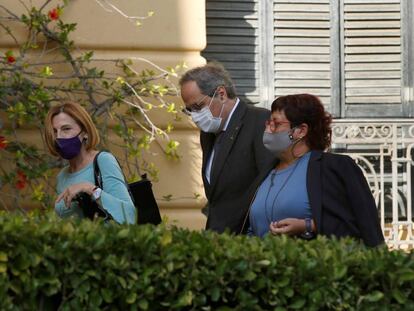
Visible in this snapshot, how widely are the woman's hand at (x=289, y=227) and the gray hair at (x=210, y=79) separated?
1216 mm

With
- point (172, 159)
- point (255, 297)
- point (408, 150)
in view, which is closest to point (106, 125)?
point (172, 159)

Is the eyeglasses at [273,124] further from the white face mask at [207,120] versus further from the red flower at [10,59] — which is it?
the red flower at [10,59]

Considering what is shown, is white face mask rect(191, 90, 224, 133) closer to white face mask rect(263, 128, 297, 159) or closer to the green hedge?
white face mask rect(263, 128, 297, 159)

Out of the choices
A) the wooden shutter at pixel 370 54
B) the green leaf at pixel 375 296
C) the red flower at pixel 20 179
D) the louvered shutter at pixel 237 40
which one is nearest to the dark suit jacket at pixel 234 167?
the red flower at pixel 20 179

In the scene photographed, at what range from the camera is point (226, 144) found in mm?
7188

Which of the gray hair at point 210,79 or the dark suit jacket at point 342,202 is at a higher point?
the gray hair at point 210,79

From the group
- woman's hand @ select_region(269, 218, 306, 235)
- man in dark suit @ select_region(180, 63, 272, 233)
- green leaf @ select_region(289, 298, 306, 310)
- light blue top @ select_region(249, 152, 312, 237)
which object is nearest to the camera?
green leaf @ select_region(289, 298, 306, 310)

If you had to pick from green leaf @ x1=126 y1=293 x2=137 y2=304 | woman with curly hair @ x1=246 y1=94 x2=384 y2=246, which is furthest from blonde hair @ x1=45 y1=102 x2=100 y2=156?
green leaf @ x1=126 y1=293 x2=137 y2=304

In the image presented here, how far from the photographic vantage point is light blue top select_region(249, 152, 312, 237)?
641cm

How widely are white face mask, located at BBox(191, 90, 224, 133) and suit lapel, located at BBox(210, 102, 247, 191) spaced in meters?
0.06

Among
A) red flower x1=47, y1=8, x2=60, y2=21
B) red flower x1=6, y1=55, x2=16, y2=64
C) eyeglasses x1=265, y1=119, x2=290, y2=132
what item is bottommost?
eyeglasses x1=265, y1=119, x2=290, y2=132

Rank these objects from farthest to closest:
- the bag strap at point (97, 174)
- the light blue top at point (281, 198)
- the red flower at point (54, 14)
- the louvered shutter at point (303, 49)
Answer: the louvered shutter at point (303, 49)
the red flower at point (54, 14)
the bag strap at point (97, 174)
the light blue top at point (281, 198)

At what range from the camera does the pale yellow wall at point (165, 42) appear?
8.55 metres

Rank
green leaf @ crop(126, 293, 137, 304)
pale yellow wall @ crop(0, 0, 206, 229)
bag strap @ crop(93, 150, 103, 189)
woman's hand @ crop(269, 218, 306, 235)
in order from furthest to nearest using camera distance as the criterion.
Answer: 1. pale yellow wall @ crop(0, 0, 206, 229)
2. bag strap @ crop(93, 150, 103, 189)
3. woman's hand @ crop(269, 218, 306, 235)
4. green leaf @ crop(126, 293, 137, 304)
